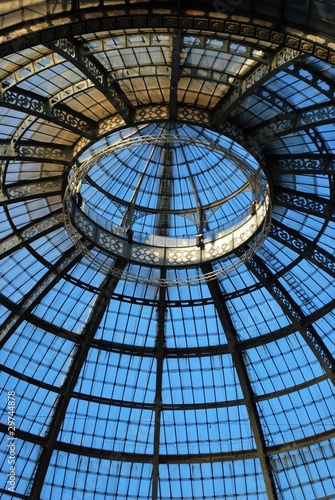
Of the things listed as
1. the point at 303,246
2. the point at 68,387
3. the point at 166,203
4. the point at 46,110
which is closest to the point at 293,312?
the point at 303,246

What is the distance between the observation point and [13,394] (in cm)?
4266

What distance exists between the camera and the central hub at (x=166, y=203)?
40.4m

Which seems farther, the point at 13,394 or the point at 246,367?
the point at 246,367

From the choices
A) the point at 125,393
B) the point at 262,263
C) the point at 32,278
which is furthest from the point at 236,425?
the point at 32,278

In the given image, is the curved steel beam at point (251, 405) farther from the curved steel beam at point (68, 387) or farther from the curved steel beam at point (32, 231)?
the curved steel beam at point (32, 231)

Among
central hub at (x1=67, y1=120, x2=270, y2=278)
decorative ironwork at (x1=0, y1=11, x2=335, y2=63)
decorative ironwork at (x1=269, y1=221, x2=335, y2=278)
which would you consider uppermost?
central hub at (x1=67, y1=120, x2=270, y2=278)

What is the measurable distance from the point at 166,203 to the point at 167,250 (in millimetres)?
2486

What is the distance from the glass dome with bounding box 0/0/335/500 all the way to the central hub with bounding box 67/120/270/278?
0.34 feet

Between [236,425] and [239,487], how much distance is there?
3.50m

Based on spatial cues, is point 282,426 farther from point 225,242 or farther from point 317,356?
point 225,242

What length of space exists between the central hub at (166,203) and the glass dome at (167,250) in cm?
10

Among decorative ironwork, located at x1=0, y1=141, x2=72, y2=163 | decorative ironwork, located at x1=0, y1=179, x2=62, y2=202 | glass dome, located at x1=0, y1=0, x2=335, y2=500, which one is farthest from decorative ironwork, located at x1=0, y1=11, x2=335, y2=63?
decorative ironwork, located at x1=0, y1=179, x2=62, y2=202

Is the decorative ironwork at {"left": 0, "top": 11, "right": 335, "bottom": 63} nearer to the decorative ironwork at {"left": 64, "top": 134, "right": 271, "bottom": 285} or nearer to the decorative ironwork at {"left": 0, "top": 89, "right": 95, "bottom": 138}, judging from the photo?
the decorative ironwork at {"left": 0, "top": 89, "right": 95, "bottom": 138}

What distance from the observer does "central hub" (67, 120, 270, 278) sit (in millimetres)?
40438
